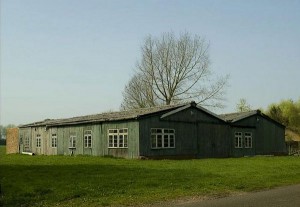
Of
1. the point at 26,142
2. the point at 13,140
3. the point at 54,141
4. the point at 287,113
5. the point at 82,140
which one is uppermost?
the point at 287,113

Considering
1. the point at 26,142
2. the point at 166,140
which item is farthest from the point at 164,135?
the point at 26,142

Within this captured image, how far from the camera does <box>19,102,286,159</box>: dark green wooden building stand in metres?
34.0

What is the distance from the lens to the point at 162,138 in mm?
34750

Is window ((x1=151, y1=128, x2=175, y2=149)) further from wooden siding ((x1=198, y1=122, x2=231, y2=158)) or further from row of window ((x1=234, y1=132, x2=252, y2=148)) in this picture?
row of window ((x1=234, y1=132, x2=252, y2=148))

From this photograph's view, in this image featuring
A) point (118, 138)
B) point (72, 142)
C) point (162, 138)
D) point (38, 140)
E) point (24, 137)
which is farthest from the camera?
point (24, 137)

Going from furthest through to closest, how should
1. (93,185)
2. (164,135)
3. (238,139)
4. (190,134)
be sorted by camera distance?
(238,139) < (190,134) < (164,135) < (93,185)

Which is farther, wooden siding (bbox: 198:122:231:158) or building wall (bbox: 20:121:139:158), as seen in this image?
wooden siding (bbox: 198:122:231:158)

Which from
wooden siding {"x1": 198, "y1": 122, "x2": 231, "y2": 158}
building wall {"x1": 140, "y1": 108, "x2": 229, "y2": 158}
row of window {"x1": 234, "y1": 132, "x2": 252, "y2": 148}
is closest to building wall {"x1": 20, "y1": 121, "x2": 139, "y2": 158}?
building wall {"x1": 140, "y1": 108, "x2": 229, "y2": 158}

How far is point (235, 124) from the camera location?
42500mm

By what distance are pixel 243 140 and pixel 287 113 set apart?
44.5 meters

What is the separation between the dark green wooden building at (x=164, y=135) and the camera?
34031 millimetres

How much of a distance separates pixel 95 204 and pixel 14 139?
4593cm

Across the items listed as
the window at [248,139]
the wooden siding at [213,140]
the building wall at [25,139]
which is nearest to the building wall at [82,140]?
the building wall at [25,139]

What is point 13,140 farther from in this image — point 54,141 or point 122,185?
point 122,185
